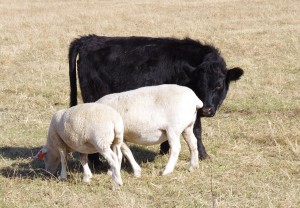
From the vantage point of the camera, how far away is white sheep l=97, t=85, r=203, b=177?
667 cm

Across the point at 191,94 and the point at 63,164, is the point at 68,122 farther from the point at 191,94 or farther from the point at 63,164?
the point at 191,94

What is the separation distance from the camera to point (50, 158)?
22.8ft

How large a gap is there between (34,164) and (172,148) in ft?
6.69

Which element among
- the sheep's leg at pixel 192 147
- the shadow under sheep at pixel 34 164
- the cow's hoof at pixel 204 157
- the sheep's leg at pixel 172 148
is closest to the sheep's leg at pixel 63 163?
the shadow under sheep at pixel 34 164

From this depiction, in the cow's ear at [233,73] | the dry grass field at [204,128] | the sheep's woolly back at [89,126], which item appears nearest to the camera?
the dry grass field at [204,128]

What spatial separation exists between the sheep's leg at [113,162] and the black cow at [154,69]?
165cm

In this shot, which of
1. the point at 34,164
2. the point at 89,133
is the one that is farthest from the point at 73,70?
the point at 89,133

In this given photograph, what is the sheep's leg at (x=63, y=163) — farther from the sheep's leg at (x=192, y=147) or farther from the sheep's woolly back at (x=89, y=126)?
the sheep's leg at (x=192, y=147)

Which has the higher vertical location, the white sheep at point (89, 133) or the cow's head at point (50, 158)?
the white sheep at point (89, 133)

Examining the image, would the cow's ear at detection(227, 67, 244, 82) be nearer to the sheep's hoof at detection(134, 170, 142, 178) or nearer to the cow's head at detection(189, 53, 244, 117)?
the cow's head at detection(189, 53, 244, 117)

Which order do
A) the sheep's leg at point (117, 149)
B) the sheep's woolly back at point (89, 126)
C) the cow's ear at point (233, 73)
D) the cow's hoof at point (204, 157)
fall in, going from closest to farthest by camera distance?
the sheep's woolly back at point (89, 126) → the sheep's leg at point (117, 149) → the cow's hoof at point (204, 157) → the cow's ear at point (233, 73)

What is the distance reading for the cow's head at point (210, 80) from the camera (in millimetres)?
7707

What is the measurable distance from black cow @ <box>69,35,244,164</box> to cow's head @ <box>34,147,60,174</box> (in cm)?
120

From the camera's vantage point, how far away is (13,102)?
11.0 m
